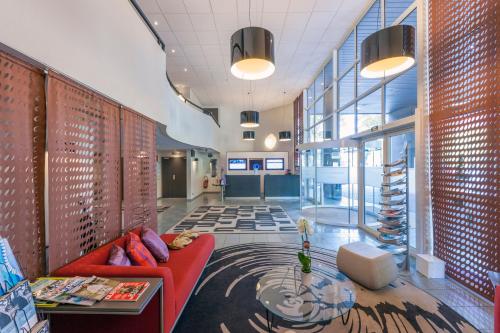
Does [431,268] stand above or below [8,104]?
below

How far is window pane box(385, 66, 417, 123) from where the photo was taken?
4.04 metres

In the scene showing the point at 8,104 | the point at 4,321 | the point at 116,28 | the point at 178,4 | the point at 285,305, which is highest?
the point at 178,4

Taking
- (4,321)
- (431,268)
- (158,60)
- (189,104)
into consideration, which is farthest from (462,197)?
(189,104)

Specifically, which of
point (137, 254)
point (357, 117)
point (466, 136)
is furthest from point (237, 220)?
point (466, 136)

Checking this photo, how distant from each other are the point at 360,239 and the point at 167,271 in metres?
4.65

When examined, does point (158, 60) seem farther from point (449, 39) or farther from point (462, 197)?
point (462, 197)

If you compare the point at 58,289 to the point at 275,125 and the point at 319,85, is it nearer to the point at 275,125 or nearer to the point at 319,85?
the point at 319,85

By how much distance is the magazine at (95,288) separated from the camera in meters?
1.67

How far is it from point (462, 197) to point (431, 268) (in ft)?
3.80

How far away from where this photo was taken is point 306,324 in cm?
243

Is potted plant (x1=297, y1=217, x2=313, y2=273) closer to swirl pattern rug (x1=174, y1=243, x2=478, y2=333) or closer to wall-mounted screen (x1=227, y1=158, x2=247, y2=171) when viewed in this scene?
swirl pattern rug (x1=174, y1=243, x2=478, y2=333)

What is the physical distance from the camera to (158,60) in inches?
171

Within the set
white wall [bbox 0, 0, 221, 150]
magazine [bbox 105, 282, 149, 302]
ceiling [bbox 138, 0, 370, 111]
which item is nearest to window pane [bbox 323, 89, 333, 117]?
ceiling [bbox 138, 0, 370, 111]

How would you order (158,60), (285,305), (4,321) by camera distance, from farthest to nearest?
→ (158,60)
(285,305)
(4,321)
